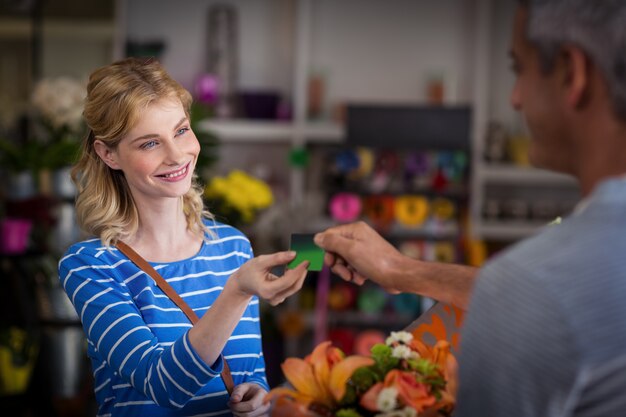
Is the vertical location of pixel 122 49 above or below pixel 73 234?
above

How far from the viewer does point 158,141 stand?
5.00 ft

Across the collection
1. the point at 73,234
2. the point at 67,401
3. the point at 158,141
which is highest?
the point at 158,141

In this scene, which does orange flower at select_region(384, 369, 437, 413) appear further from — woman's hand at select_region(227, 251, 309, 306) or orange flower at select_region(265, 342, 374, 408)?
woman's hand at select_region(227, 251, 309, 306)

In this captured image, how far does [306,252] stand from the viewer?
135 centimetres

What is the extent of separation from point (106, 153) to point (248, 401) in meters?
0.47

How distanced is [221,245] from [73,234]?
→ 8.01 feet

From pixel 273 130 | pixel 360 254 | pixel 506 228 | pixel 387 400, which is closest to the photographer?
pixel 387 400

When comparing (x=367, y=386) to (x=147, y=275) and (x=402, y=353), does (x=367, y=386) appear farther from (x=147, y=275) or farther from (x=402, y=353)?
(x=147, y=275)

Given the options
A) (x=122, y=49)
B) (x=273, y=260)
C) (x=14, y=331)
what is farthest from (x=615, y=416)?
(x=122, y=49)

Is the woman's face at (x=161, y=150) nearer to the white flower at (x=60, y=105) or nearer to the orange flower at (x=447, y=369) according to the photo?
the orange flower at (x=447, y=369)

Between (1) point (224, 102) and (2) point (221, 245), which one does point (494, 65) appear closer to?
(1) point (224, 102)

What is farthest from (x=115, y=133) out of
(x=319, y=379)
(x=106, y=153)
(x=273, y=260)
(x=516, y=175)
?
(x=516, y=175)

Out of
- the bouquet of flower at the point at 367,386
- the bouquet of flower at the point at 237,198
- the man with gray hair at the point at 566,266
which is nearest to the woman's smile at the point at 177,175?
the bouquet of flower at the point at 367,386

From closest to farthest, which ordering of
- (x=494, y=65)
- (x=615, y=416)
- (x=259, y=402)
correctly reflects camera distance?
1. (x=615, y=416)
2. (x=259, y=402)
3. (x=494, y=65)
